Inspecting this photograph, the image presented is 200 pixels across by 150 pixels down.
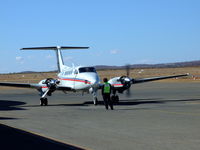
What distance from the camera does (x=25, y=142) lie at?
1131 centimetres

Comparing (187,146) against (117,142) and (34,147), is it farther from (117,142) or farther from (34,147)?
(34,147)

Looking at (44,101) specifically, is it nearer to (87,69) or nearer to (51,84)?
(51,84)

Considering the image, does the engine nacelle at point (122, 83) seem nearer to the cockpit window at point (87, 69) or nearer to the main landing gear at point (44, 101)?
the cockpit window at point (87, 69)

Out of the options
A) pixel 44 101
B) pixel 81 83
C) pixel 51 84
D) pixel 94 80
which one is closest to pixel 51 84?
pixel 51 84

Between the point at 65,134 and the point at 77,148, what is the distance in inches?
111

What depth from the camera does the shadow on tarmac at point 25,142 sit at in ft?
34.3

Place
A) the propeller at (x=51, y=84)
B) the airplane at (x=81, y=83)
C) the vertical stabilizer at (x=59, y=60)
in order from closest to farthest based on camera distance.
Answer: the airplane at (x=81, y=83)
the propeller at (x=51, y=84)
the vertical stabilizer at (x=59, y=60)

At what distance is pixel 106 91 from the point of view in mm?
23047

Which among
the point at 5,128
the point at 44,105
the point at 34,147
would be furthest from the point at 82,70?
the point at 34,147

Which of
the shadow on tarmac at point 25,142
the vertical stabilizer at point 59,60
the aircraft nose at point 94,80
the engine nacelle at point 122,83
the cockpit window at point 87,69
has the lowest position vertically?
the shadow on tarmac at point 25,142

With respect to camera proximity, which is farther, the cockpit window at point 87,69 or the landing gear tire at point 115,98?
the cockpit window at point 87,69

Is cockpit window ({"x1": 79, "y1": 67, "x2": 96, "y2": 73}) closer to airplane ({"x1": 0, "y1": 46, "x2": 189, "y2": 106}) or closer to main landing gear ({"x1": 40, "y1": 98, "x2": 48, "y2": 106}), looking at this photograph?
airplane ({"x1": 0, "y1": 46, "x2": 189, "y2": 106})

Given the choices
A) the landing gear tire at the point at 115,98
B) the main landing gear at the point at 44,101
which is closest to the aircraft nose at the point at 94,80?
the landing gear tire at the point at 115,98

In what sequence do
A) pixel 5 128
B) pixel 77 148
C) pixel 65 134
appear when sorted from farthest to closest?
pixel 5 128 → pixel 65 134 → pixel 77 148
